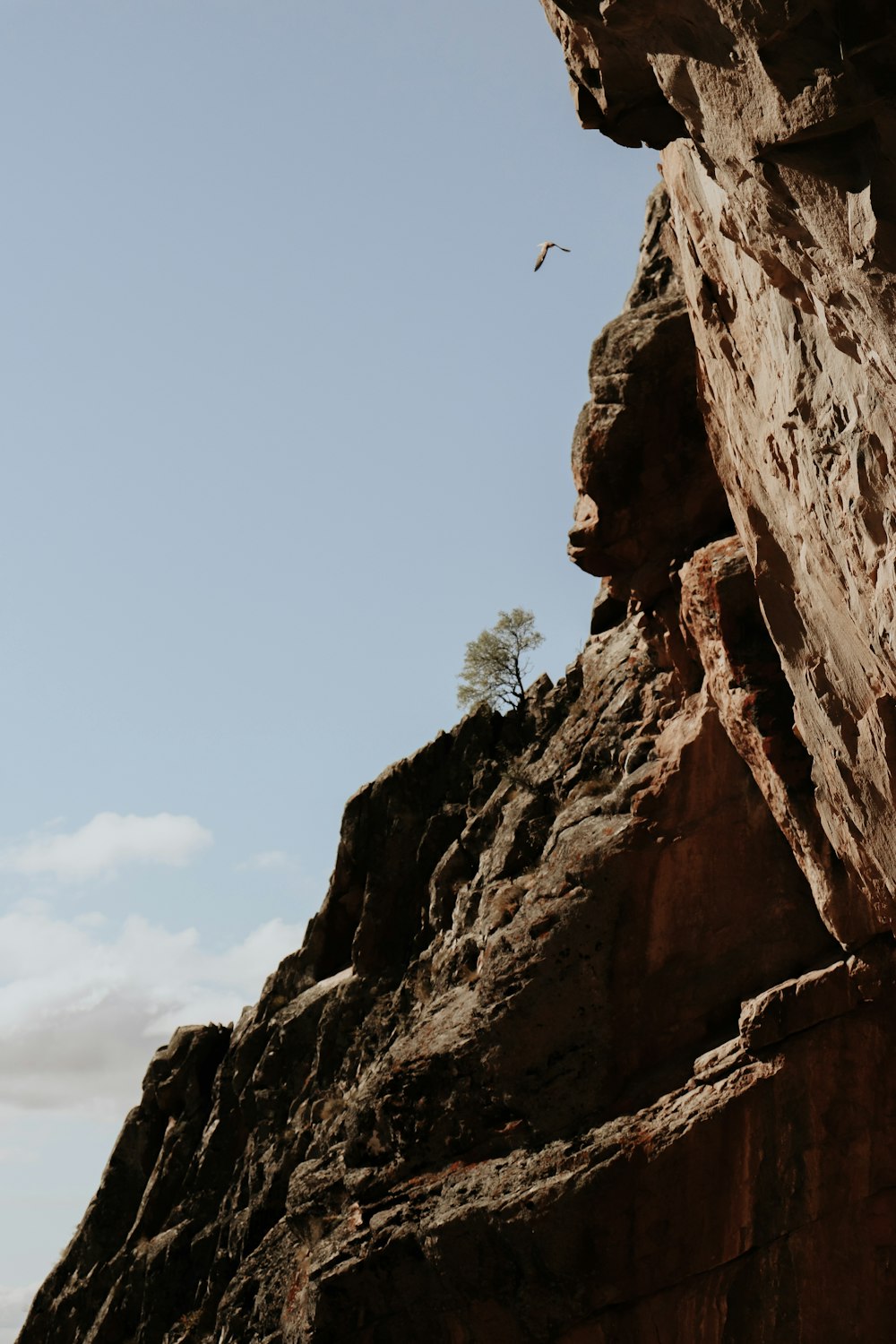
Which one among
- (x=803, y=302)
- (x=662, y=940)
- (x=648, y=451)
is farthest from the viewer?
(x=648, y=451)

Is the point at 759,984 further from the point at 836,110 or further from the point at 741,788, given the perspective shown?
the point at 836,110

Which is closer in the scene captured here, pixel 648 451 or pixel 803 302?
pixel 803 302

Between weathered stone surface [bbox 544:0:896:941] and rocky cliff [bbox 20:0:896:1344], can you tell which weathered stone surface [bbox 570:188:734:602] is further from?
weathered stone surface [bbox 544:0:896:941]

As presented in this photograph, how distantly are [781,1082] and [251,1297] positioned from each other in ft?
39.2

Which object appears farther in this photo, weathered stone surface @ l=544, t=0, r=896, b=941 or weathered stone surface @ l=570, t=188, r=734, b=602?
weathered stone surface @ l=570, t=188, r=734, b=602

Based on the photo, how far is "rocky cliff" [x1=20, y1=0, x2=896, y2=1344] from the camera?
49.3 ft

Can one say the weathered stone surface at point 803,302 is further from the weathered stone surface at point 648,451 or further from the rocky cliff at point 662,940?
the weathered stone surface at point 648,451

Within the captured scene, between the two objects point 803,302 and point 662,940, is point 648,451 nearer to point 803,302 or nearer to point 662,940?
point 662,940

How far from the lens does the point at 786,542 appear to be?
57.1ft

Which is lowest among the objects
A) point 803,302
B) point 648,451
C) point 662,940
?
point 662,940

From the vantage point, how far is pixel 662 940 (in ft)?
70.2

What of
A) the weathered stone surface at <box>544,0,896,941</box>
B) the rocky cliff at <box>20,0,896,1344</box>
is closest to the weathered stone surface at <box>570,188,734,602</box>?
the rocky cliff at <box>20,0,896,1344</box>

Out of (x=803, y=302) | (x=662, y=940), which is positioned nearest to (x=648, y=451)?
(x=662, y=940)

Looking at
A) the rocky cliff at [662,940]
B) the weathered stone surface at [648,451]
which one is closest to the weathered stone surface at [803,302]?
the rocky cliff at [662,940]
